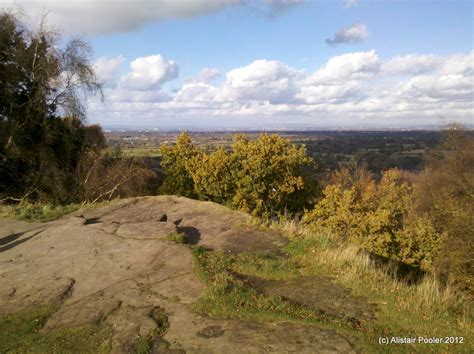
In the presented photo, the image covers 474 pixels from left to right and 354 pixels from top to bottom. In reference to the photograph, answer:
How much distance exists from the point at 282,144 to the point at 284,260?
1646cm

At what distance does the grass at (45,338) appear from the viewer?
452 cm

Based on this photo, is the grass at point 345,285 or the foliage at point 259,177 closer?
the grass at point 345,285

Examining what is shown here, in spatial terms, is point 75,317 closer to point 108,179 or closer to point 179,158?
point 108,179

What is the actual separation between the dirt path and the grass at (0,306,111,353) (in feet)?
0.50

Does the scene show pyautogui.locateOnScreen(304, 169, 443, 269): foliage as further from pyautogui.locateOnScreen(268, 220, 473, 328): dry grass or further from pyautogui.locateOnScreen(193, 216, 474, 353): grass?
pyautogui.locateOnScreen(193, 216, 474, 353): grass

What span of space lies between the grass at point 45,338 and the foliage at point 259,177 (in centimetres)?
1585

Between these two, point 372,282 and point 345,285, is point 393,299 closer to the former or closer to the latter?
point 372,282

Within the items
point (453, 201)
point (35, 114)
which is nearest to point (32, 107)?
point (35, 114)

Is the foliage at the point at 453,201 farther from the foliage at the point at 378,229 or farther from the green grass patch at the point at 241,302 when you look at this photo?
the green grass patch at the point at 241,302

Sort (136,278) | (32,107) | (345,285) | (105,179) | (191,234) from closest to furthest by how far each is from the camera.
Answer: (345,285), (136,278), (191,234), (32,107), (105,179)

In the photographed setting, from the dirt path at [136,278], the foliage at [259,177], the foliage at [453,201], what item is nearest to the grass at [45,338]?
the dirt path at [136,278]

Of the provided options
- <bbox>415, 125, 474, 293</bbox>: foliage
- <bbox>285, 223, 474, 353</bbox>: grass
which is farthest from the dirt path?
<bbox>415, 125, 474, 293</bbox>: foliage

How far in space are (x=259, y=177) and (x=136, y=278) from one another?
50.9 ft

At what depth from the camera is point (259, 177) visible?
21531 millimetres
